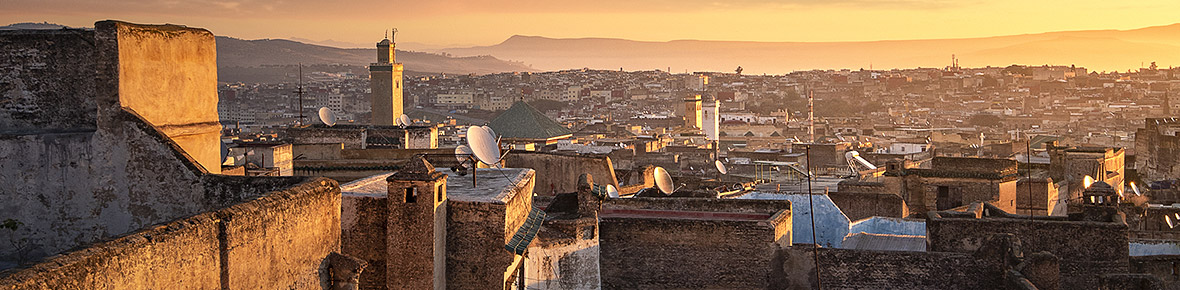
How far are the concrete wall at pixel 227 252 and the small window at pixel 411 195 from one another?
0.60 meters

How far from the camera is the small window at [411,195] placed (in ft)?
25.2

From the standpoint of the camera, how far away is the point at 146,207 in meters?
7.72

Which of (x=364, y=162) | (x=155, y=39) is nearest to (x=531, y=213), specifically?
(x=155, y=39)

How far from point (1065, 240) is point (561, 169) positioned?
6008mm

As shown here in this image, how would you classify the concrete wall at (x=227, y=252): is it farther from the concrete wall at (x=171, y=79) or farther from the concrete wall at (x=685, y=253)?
the concrete wall at (x=685, y=253)

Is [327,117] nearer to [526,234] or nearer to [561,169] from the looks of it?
[561,169]

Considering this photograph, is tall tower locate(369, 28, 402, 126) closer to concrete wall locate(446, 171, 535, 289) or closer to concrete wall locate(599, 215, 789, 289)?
concrete wall locate(599, 215, 789, 289)

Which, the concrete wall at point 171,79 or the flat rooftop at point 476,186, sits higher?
the concrete wall at point 171,79

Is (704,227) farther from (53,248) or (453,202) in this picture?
(53,248)

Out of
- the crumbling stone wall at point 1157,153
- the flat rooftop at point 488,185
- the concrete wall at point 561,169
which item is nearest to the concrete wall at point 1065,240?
the concrete wall at point 561,169

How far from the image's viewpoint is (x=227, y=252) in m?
5.56

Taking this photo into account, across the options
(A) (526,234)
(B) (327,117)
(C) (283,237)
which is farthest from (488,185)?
(B) (327,117)

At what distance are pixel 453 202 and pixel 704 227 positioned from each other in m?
3.90

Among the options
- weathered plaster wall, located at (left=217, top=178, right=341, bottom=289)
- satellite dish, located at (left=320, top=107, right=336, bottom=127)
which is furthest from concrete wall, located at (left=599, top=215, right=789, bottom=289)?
satellite dish, located at (left=320, top=107, right=336, bottom=127)
